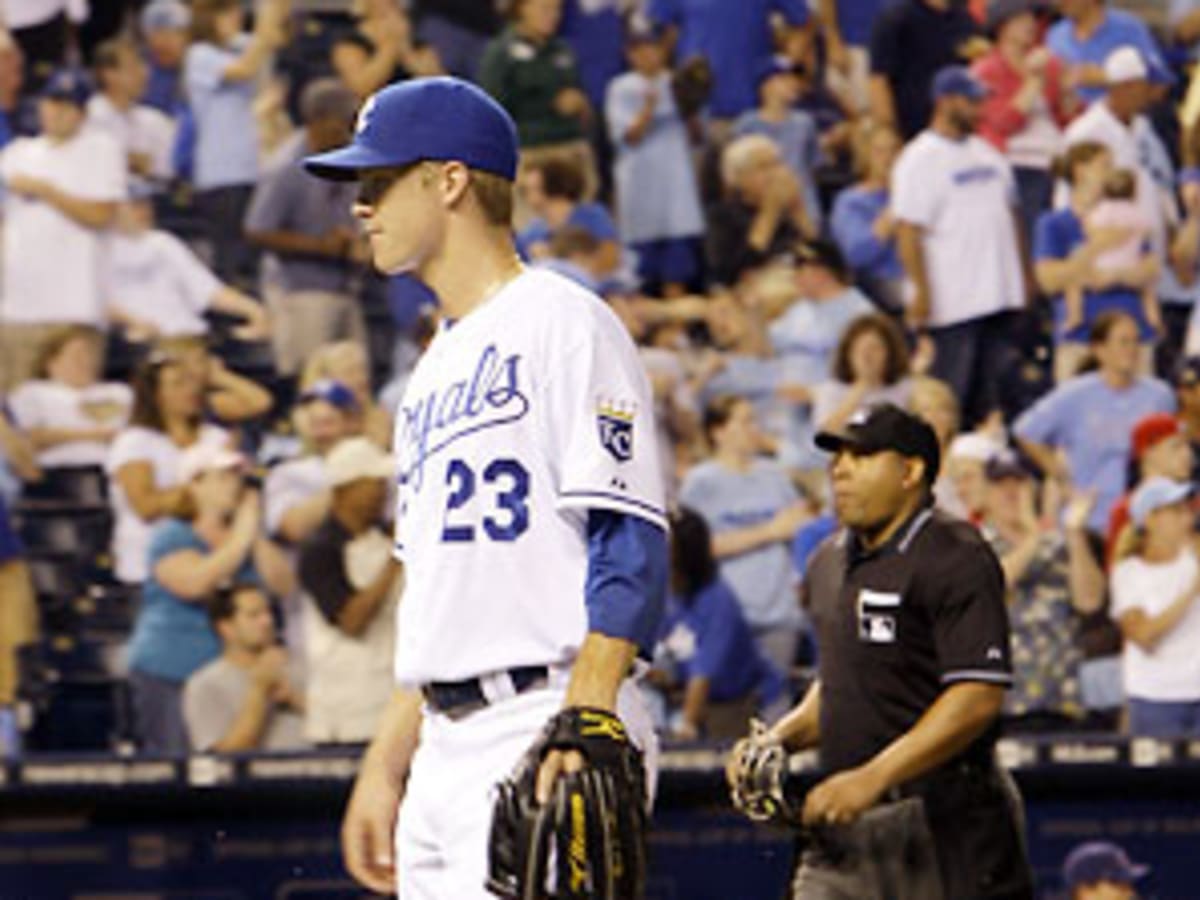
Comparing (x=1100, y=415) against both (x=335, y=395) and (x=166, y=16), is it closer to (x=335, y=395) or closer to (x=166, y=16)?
(x=335, y=395)

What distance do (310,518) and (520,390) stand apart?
5.94 meters

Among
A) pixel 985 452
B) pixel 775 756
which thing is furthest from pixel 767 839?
pixel 985 452

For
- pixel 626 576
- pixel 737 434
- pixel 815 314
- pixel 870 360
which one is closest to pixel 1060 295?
pixel 815 314

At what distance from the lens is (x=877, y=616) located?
20.2 feet

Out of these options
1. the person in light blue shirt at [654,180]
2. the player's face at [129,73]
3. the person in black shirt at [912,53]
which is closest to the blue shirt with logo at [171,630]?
the player's face at [129,73]

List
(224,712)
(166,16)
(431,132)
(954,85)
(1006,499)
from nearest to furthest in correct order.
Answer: (431,132) < (224,712) < (1006,499) < (954,85) < (166,16)

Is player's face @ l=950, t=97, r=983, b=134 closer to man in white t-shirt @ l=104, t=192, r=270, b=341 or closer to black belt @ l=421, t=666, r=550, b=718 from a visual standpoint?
man in white t-shirt @ l=104, t=192, r=270, b=341

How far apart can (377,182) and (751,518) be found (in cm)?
619

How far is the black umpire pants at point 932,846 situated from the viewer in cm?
617

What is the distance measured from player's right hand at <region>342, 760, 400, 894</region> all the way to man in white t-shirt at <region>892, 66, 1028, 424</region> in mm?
7327

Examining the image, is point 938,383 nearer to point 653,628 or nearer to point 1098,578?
point 1098,578

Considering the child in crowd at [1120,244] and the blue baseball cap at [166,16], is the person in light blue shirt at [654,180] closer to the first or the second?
the child in crowd at [1120,244]

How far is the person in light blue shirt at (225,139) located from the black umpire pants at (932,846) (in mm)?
6012

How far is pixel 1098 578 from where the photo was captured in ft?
32.8
